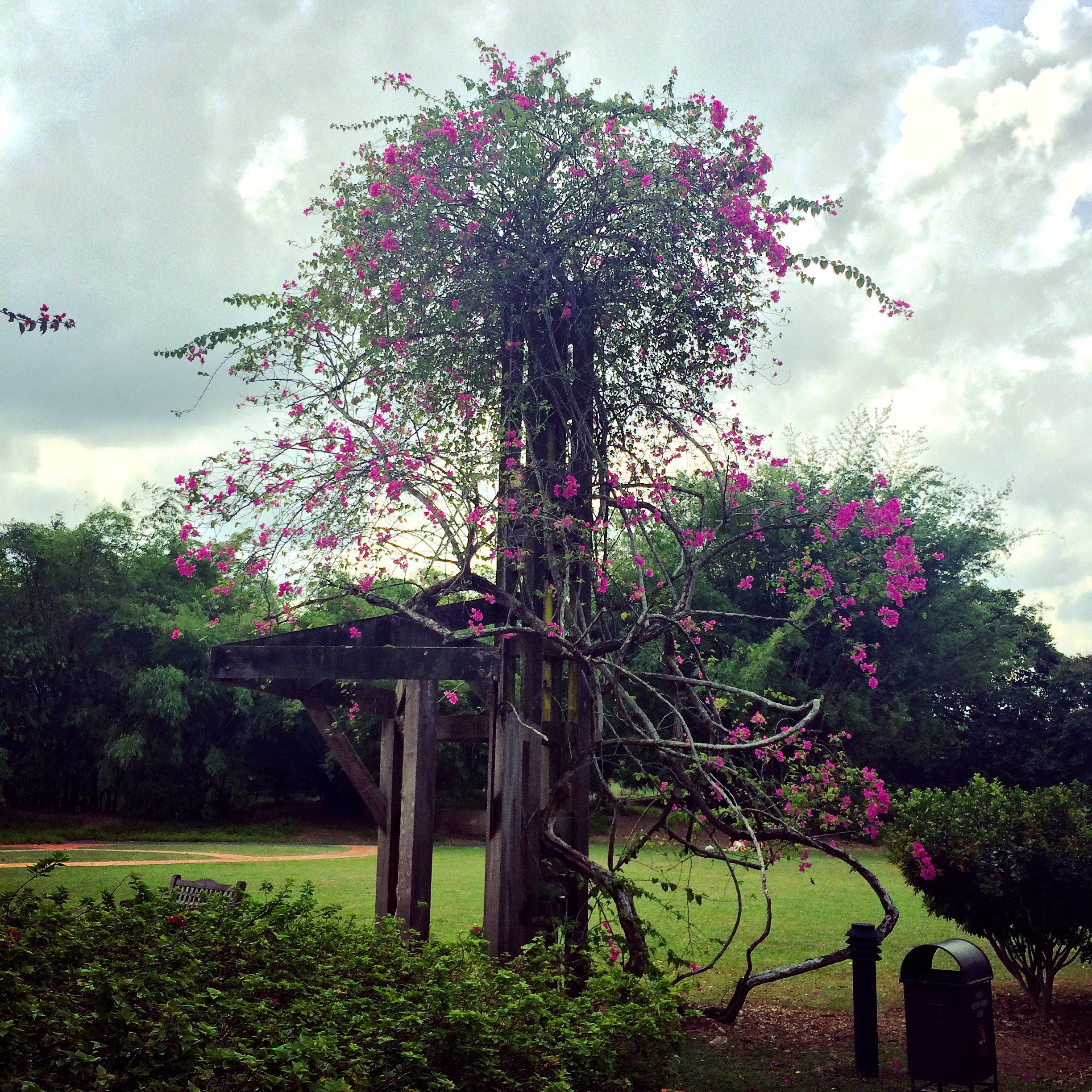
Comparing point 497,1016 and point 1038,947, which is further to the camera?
point 1038,947

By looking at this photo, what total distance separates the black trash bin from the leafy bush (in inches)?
42.9

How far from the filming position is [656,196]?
22.8 ft

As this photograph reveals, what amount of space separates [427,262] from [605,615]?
9.28ft

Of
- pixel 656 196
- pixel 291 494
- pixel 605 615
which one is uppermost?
pixel 656 196

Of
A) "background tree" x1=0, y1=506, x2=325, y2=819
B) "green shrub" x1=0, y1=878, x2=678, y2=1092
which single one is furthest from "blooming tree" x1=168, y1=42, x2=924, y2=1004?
"background tree" x1=0, y1=506, x2=325, y2=819

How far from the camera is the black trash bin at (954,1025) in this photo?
5395mm

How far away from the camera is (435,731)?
249 inches

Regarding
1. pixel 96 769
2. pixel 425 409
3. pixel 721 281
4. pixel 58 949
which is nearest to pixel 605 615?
pixel 425 409

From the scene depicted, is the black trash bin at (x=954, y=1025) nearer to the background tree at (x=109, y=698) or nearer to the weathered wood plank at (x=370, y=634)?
the weathered wood plank at (x=370, y=634)

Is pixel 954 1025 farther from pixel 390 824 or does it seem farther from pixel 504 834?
pixel 390 824

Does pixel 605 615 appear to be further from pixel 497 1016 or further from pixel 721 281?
pixel 497 1016

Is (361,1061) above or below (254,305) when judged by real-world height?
below

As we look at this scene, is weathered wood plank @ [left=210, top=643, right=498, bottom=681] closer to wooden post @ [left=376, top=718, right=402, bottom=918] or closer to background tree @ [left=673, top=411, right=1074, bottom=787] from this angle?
wooden post @ [left=376, top=718, right=402, bottom=918]

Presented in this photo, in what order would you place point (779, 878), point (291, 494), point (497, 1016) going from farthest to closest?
point (779, 878) < point (291, 494) < point (497, 1016)
